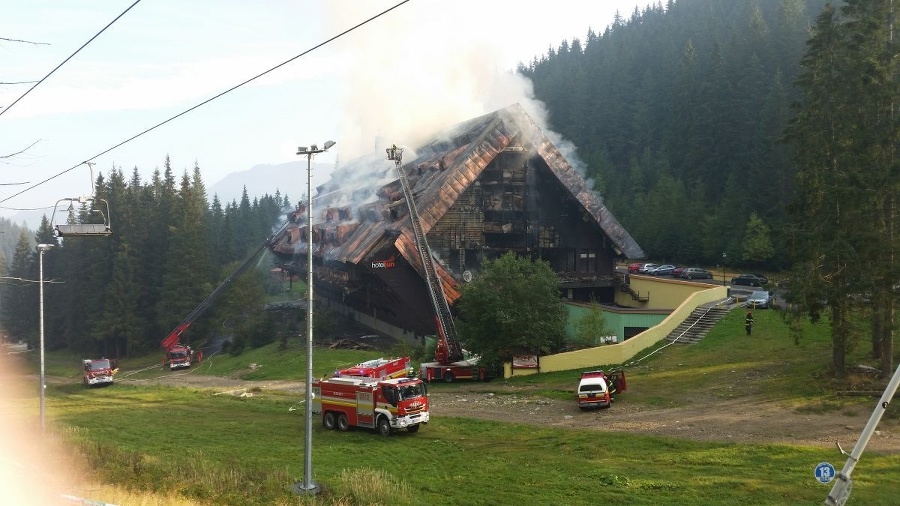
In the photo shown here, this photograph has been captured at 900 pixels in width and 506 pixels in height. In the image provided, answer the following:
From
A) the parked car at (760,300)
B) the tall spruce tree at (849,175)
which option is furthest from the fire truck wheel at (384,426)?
the parked car at (760,300)

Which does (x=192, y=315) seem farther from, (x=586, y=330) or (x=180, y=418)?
(x=586, y=330)

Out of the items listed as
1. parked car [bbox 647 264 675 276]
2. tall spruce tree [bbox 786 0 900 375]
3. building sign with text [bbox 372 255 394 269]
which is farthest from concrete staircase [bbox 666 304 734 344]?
A: parked car [bbox 647 264 675 276]

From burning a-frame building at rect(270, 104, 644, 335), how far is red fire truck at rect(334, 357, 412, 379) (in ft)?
41.1

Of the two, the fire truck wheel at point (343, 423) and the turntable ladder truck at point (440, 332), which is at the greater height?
the turntable ladder truck at point (440, 332)

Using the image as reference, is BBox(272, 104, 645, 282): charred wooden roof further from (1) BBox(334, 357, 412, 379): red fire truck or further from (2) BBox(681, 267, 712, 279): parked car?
(1) BBox(334, 357, 412, 379): red fire truck

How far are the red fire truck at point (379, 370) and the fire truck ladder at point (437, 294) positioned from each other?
6213mm

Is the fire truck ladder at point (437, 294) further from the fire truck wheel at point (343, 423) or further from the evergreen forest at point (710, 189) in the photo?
the evergreen forest at point (710, 189)

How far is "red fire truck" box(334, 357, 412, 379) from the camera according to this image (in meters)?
34.1

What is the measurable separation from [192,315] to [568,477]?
5228cm

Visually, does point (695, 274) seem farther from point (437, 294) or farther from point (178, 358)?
point (178, 358)

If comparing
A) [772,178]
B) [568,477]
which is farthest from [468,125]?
[568,477]

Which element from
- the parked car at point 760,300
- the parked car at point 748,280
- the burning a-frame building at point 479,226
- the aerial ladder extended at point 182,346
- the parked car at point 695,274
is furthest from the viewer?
the parked car at point 695,274

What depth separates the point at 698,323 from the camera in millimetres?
43812

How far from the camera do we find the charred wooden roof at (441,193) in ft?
165
